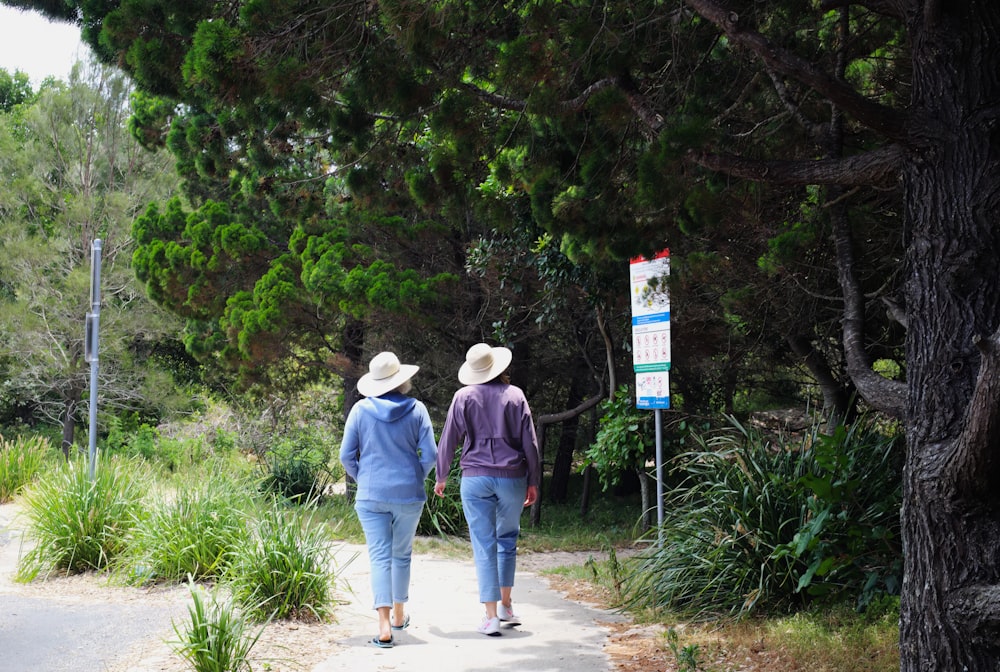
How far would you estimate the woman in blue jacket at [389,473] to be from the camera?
6438mm

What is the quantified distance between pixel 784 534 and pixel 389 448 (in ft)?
9.53

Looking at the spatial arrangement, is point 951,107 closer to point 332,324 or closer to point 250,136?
point 250,136

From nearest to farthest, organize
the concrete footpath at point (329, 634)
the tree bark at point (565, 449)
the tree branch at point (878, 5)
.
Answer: the tree branch at point (878, 5)
the concrete footpath at point (329, 634)
the tree bark at point (565, 449)

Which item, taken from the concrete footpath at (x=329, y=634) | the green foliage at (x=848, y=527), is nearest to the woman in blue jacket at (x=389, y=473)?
the concrete footpath at (x=329, y=634)

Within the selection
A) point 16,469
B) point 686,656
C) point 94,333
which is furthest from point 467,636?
point 16,469

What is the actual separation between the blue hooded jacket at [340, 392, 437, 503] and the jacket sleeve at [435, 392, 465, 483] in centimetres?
18

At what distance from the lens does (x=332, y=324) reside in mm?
14680

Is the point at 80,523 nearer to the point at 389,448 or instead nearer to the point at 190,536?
the point at 190,536

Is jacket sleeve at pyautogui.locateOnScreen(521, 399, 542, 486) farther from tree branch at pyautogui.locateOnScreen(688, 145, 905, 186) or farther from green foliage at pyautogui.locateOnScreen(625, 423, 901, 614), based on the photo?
tree branch at pyautogui.locateOnScreen(688, 145, 905, 186)

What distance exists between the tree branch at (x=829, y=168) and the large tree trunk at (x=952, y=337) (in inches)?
4.8

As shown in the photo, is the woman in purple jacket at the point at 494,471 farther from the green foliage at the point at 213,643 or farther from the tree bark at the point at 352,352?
the tree bark at the point at 352,352

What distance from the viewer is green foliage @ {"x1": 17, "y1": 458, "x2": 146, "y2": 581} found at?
861 centimetres

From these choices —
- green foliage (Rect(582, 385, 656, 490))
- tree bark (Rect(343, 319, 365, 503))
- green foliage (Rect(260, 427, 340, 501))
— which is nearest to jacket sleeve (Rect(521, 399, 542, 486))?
green foliage (Rect(582, 385, 656, 490))

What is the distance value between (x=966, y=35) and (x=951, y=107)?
1.16 ft
